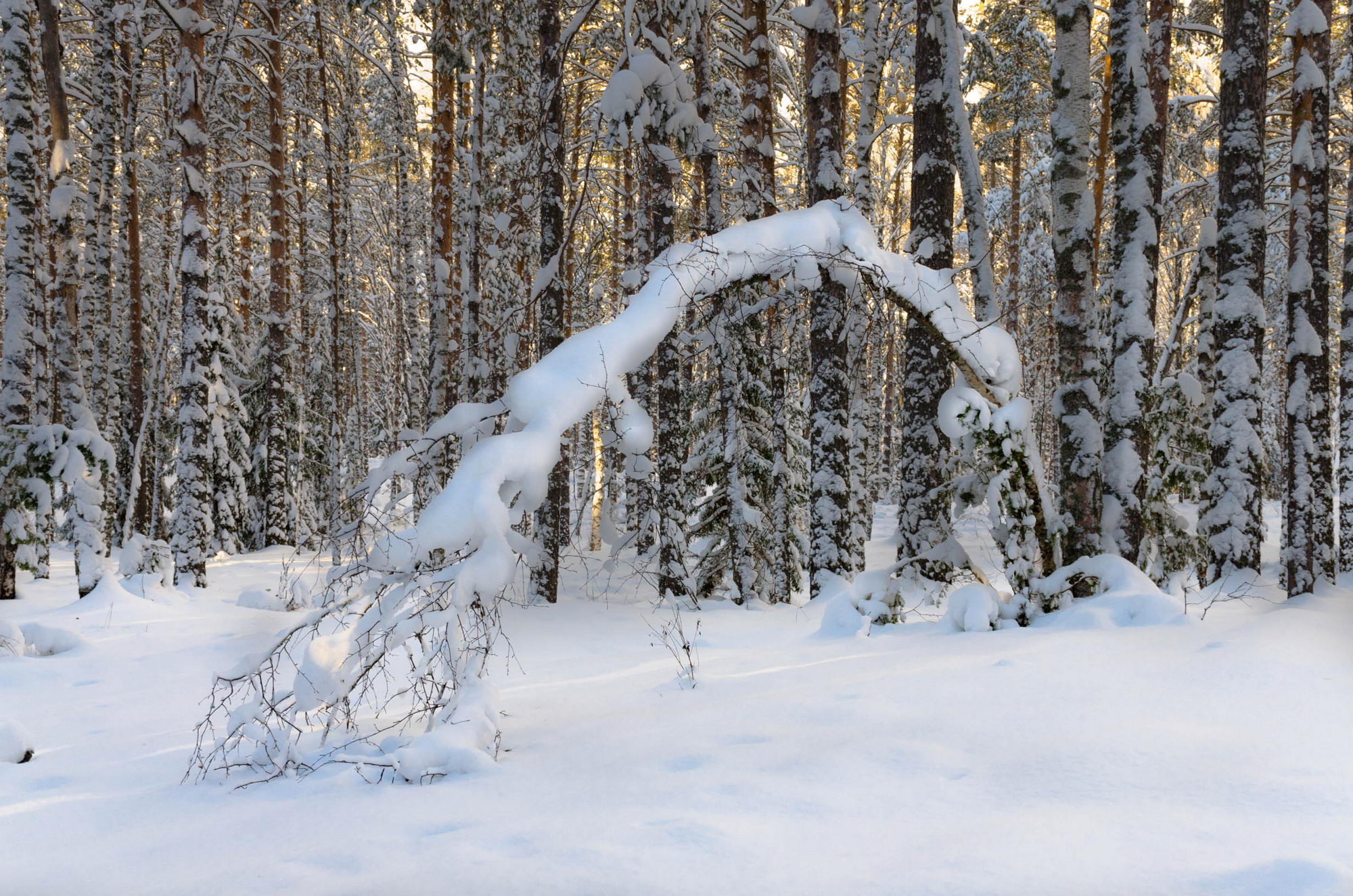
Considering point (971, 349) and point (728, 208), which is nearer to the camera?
point (971, 349)

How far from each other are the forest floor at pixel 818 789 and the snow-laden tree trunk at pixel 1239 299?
292 centimetres

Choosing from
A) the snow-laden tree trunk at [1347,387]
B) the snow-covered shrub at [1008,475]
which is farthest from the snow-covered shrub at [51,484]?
the snow-laden tree trunk at [1347,387]

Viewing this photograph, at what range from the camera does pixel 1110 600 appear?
6.16 m

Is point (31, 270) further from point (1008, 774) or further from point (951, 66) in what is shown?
point (1008, 774)

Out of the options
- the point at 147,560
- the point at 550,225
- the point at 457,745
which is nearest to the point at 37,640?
the point at 147,560

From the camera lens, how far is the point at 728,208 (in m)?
13.6

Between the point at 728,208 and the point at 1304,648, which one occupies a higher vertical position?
the point at 728,208

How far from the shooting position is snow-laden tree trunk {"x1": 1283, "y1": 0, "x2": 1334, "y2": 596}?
353 inches

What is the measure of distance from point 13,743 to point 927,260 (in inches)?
297

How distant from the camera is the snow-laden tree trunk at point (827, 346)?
9023 mm

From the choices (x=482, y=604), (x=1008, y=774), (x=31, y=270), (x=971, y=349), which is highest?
(x=31, y=270)

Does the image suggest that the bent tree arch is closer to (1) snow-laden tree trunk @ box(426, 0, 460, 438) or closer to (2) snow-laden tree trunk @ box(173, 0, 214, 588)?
(2) snow-laden tree trunk @ box(173, 0, 214, 588)

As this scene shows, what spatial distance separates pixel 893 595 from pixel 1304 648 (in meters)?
2.92

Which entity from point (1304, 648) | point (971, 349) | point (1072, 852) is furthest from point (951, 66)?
point (1072, 852)
